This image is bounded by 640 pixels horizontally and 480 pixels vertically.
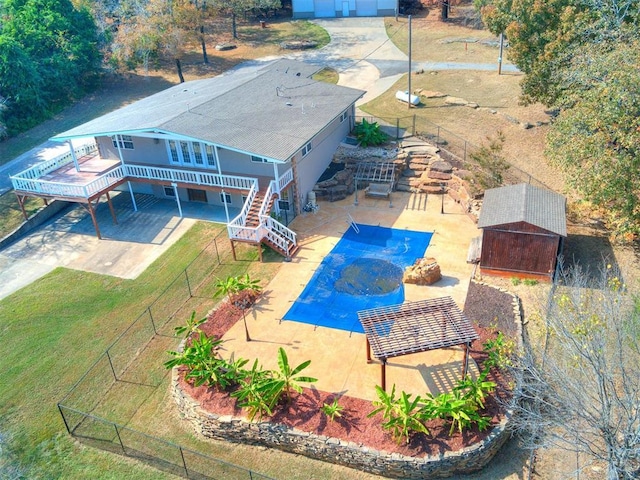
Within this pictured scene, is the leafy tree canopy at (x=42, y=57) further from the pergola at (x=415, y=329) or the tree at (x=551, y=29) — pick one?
the pergola at (x=415, y=329)

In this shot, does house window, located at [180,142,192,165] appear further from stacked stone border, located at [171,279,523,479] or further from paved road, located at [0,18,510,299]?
stacked stone border, located at [171,279,523,479]

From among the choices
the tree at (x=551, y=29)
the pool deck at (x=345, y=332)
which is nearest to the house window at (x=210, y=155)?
the pool deck at (x=345, y=332)

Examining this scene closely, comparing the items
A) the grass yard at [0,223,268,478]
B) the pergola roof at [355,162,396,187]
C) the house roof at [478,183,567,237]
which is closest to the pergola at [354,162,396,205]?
the pergola roof at [355,162,396,187]

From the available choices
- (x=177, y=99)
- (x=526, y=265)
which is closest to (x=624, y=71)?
(x=526, y=265)

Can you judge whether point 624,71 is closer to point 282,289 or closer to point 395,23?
point 282,289

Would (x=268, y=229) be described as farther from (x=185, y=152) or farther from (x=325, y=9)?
(x=325, y=9)

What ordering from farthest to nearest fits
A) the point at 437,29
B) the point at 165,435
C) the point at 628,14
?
the point at 437,29 → the point at 628,14 → the point at 165,435
